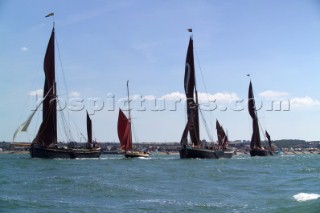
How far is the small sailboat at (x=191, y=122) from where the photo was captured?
64062 mm

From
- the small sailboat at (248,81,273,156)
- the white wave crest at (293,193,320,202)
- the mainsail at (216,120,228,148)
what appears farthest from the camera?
the small sailboat at (248,81,273,156)

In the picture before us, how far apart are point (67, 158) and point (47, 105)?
24.5ft

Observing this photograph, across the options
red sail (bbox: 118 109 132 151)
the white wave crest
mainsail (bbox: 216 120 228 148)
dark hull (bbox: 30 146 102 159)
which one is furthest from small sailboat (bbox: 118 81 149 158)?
the white wave crest

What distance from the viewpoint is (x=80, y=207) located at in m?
20.2

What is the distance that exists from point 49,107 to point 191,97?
64.0 feet

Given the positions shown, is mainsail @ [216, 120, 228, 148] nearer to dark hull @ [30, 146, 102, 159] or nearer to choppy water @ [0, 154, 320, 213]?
dark hull @ [30, 146, 102, 159]

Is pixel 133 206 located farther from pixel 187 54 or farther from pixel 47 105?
pixel 187 54

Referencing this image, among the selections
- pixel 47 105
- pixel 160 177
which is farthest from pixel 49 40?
pixel 160 177

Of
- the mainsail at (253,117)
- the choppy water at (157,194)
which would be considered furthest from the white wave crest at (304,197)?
the mainsail at (253,117)

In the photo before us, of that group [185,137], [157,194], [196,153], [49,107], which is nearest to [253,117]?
[185,137]

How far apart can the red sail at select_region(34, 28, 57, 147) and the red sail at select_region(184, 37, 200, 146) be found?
59.7 feet

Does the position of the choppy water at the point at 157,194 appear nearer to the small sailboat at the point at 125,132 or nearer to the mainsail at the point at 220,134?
the small sailboat at the point at 125,132

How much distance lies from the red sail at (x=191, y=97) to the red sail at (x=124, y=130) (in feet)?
30.6

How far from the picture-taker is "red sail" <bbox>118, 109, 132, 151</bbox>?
225 feet
